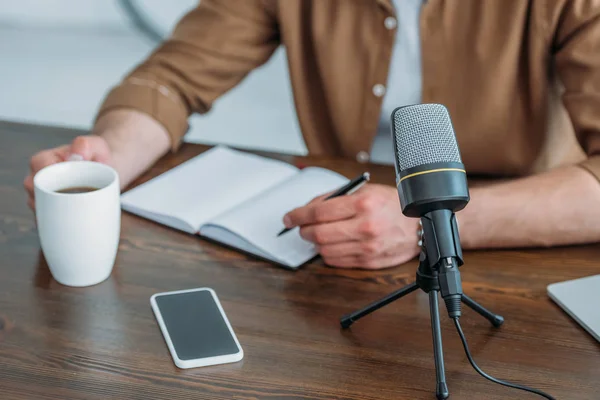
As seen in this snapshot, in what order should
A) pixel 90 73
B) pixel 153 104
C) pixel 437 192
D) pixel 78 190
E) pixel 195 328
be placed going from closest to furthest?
pixel 437 192 < pixel 195 328 < pixel 78 190 < pixel 153 104 < pixel 90 73

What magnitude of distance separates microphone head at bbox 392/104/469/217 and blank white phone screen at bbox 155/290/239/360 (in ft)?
0.89

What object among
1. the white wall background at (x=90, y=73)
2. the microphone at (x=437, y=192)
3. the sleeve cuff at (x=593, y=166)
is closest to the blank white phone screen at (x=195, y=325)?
the microphone at (x=437, y=192)

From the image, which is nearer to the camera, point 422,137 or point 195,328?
point 422,137

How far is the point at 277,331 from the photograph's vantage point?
2.98ft

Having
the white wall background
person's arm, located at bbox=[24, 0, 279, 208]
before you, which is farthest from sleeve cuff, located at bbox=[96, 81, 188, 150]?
the white wall background

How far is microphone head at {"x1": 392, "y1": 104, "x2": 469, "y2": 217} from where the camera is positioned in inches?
29.6

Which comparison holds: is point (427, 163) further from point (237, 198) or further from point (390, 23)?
point (390, 23)

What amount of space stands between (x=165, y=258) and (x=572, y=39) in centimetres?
79

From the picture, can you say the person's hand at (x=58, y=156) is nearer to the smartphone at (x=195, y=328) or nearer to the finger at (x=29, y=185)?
the finger at (x=29, y=185)

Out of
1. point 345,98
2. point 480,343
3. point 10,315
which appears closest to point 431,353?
point 480,343

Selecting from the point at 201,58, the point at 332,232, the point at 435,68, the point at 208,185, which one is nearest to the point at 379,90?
the point at 435,68

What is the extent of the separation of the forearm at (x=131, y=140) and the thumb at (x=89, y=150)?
2 cm

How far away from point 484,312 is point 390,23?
2.41 feet

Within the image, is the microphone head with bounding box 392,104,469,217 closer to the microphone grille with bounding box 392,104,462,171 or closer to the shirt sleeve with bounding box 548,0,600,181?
the microphone grille with bounding box 392,104,462,171
